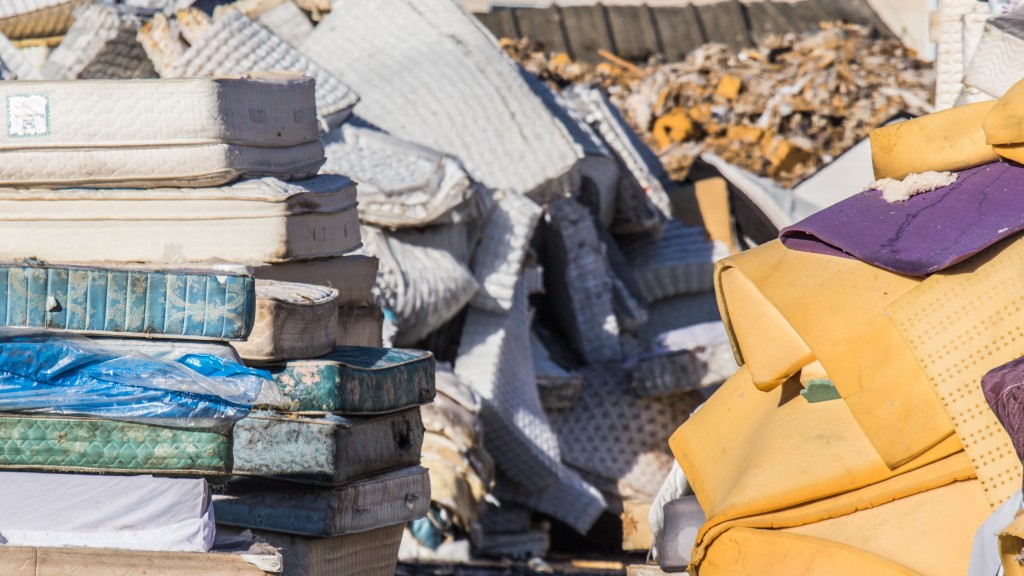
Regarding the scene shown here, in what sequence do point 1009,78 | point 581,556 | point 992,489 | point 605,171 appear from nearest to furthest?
point 992,489 → point 1009,78 → point 581,556 → point 605,171

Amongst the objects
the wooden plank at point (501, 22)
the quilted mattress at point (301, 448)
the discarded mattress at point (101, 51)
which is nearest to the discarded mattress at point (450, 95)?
the discarded mattress at point (101, 51)

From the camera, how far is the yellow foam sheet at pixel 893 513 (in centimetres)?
189

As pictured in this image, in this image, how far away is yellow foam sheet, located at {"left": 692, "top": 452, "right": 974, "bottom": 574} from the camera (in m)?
1.89

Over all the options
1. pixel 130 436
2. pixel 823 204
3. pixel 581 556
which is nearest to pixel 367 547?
pixel 130 436

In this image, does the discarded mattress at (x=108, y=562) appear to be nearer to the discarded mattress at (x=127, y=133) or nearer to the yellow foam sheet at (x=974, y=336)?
the discarded mattress at (x=127, y=133)

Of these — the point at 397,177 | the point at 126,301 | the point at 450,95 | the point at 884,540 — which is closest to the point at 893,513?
the point at 884,540

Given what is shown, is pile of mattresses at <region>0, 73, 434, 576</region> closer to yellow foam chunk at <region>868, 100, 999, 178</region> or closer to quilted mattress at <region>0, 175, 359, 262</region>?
quilted mattress at <region>0, 175, 359, 262</region>

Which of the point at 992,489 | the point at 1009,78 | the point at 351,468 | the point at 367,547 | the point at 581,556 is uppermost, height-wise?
the point at 1009,78

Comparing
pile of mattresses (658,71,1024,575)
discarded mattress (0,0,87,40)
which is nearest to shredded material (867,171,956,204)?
pile of mattresses (658,71,1024,575)

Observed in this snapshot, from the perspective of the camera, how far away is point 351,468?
93.1 inches

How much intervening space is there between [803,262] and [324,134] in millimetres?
2145

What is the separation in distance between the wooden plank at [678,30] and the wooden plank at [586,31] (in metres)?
0.41

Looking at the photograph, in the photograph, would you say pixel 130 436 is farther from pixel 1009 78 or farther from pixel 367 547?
pixel 1009 78

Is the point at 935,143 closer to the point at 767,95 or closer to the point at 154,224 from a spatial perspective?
the point at 154,224
